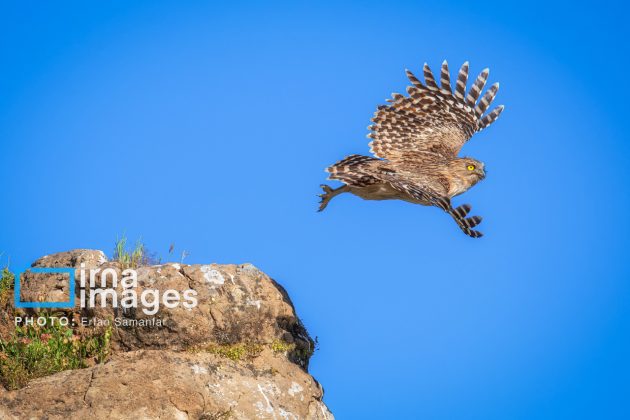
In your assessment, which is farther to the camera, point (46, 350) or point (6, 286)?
point (6, 286)

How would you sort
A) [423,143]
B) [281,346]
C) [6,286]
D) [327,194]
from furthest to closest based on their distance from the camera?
[423,143] < [327,194] < [6,286] < [281,346]

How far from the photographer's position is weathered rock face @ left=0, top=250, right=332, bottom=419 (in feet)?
33.3

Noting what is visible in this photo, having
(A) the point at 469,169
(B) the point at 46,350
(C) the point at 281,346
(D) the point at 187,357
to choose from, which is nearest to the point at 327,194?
(A) the point at 469,169

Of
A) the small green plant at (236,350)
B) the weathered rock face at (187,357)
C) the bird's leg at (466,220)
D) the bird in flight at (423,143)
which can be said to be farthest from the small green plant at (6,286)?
the bird's leg at (466,220)

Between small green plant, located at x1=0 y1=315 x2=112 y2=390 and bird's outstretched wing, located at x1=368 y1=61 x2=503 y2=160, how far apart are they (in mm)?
6517

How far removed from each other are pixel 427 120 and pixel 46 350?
8178mm

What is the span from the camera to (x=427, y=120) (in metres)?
16.2

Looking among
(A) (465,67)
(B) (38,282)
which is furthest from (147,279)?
(A) (465,67)

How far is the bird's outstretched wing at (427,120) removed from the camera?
15.8 metres

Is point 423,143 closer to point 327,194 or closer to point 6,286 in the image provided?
point 327,194

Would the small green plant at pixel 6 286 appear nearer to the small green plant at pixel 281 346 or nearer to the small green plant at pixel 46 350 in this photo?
the small green plant at pixel 46 350

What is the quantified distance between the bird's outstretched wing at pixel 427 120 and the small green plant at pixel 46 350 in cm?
652

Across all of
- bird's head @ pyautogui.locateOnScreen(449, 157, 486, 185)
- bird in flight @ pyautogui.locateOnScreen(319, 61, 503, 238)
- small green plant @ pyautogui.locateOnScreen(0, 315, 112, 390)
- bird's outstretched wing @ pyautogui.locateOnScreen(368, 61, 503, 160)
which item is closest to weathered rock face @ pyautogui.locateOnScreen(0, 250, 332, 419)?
small green plant @ pyautogui.locateOnScreen(0, 315, 112, 390)

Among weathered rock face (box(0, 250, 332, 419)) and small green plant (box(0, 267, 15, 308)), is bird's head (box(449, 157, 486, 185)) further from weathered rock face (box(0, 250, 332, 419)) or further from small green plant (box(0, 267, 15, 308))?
small green plant (box(0, 267, 15, 308))
